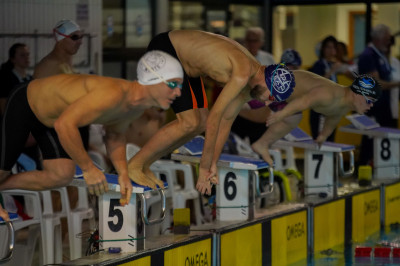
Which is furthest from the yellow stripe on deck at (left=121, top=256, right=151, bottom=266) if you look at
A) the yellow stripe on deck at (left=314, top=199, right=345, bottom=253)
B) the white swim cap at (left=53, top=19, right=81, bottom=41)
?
the yellow stripe on deck at (left=314, top=199, right=345, bottom=253)

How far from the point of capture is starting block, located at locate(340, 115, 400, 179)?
334 inches

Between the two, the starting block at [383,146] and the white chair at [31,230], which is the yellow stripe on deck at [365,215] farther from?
the white chair at [31,230]

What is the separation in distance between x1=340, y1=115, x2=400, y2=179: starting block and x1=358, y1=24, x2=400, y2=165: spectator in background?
0.98m

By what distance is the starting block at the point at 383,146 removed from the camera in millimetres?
8492

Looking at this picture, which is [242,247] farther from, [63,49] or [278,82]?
[63,49]

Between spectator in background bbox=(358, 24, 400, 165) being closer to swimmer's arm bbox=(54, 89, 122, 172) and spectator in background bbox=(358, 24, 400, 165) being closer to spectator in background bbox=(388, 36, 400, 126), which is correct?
spectator in background bbox=(388, 36, 400, 126)

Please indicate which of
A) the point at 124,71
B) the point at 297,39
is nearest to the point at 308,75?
the point at 124,71

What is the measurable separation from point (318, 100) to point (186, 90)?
4.71 ft

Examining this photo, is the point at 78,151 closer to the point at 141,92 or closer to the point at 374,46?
the point at 141,92

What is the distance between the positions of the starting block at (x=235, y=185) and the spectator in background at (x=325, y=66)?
3028 millimetres

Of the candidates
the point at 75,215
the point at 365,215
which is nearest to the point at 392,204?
the point at 365,215

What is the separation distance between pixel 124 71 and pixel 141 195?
4.94m

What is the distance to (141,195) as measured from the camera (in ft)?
16.6

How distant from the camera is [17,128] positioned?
483 centimetres
